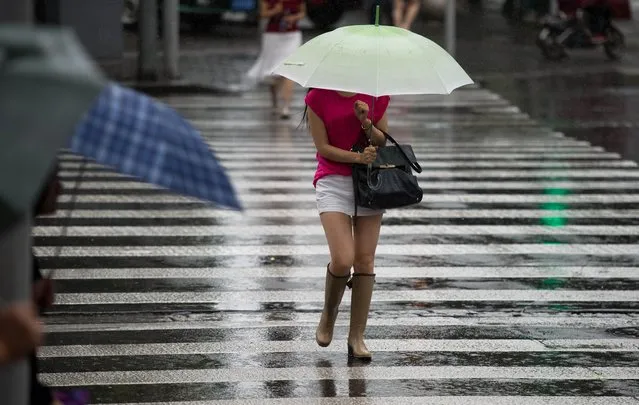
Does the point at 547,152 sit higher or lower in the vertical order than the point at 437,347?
lower

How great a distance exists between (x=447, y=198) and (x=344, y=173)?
5.97m

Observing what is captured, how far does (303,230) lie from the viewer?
471 inches

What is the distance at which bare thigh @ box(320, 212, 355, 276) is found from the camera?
7594 mm

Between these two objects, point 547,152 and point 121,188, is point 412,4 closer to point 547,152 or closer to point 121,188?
point 547,152

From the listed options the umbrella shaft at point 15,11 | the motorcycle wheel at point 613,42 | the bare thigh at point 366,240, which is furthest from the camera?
the motorcycle wheel at point 613,42

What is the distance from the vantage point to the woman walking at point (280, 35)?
1889cm

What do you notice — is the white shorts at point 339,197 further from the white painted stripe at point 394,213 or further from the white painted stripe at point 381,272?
the white painted stripe at point 394,213

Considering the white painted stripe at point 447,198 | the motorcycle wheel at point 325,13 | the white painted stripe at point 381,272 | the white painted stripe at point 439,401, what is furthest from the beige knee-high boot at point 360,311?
the motorcycle wheel at point 325,13

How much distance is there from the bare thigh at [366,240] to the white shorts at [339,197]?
0.15 ft

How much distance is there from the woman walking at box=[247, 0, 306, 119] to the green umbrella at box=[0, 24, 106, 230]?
15823 mm

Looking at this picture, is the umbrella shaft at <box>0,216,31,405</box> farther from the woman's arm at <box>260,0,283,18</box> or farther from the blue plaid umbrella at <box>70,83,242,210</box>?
the woman's arm at <box>260,0,283,18</box>

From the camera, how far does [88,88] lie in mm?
2926

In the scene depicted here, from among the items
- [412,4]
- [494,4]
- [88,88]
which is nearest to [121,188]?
[88,88]

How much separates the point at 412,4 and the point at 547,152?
11.0 meters
